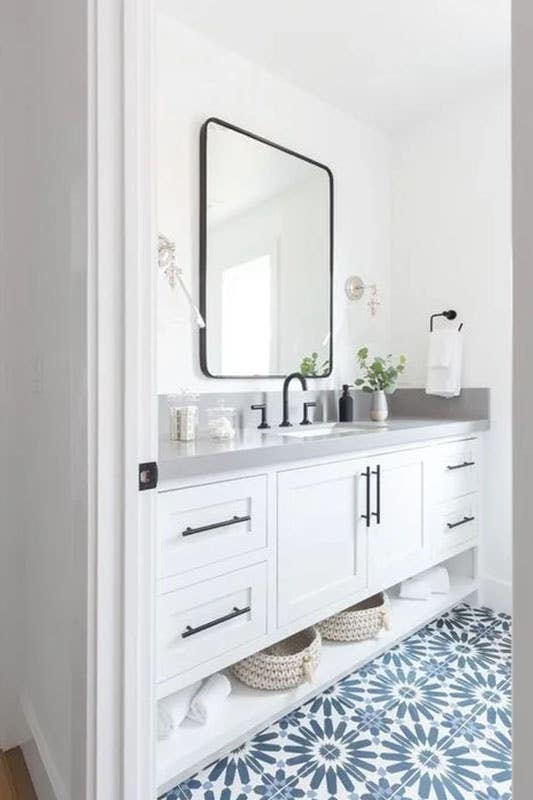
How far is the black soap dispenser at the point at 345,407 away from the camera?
259 centimetres

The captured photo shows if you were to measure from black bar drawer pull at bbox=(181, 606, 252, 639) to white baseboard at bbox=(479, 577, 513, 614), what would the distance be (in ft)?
5.17

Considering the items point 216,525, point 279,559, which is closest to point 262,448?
point 216,525

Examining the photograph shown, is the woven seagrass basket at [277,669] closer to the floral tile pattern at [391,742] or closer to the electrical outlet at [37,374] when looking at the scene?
the floral tile pattern at [391,742]

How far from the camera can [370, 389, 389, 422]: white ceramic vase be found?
260 cm

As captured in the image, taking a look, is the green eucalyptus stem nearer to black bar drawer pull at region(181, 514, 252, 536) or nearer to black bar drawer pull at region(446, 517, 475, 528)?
black bar drawer pull at region(446, 517, 475, 528)

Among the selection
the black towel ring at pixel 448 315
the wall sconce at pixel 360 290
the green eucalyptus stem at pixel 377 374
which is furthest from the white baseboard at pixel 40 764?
the black towel ring at pixel 448 315

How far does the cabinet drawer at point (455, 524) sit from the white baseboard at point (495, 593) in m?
0.22

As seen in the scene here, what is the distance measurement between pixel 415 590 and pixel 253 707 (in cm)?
108

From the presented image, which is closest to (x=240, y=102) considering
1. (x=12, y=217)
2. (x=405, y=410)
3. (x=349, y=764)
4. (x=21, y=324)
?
(x=12, y=217)

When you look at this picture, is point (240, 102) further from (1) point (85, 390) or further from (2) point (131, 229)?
(1) point (85, 390)

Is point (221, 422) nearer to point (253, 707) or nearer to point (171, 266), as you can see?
point (171, 266)

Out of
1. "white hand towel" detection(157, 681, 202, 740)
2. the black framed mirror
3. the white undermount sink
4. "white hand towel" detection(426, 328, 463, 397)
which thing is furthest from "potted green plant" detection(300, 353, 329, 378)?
"white hand towel" detection(157, 681, 202, 740)

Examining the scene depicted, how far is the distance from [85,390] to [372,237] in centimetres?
223

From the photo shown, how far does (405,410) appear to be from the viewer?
2.90m
